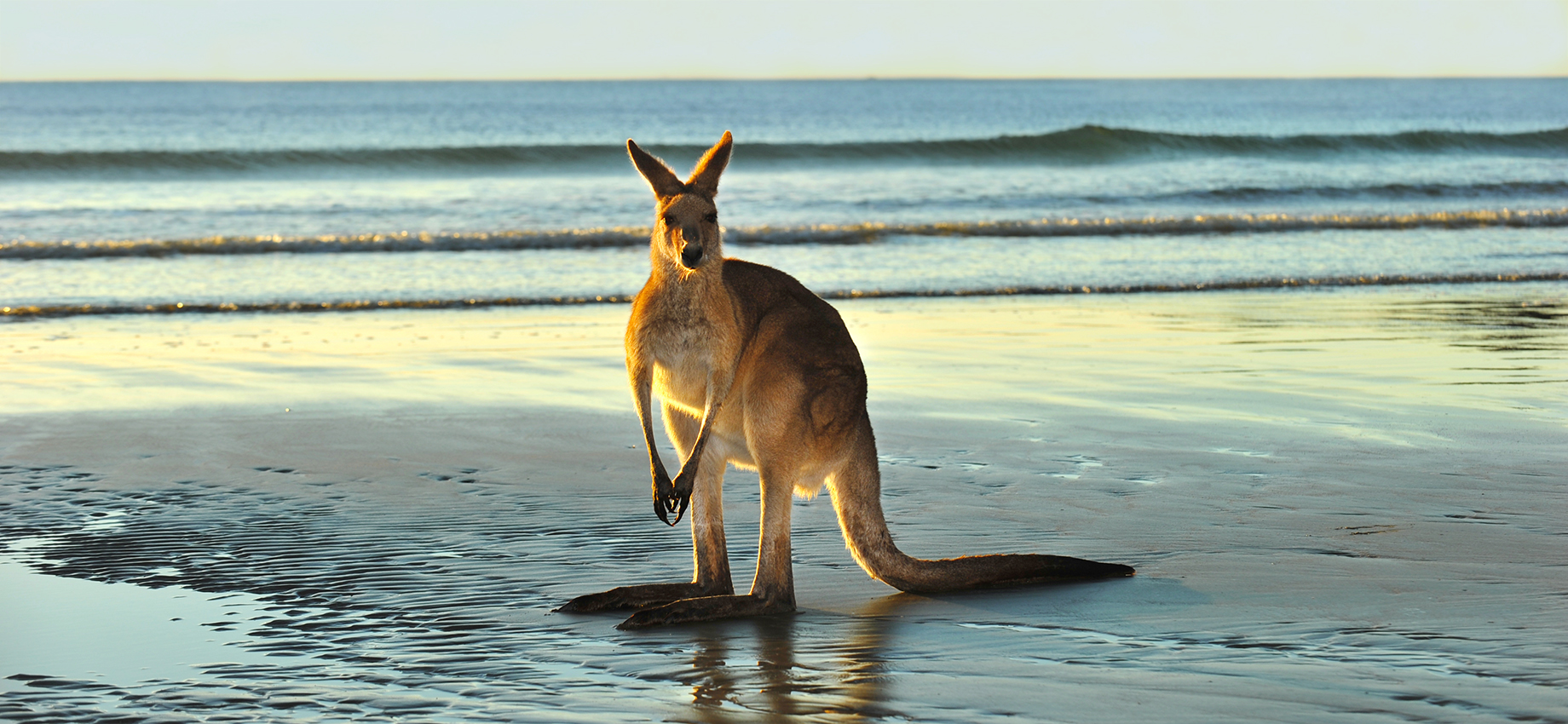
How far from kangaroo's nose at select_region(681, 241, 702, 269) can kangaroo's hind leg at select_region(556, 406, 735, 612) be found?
524mm

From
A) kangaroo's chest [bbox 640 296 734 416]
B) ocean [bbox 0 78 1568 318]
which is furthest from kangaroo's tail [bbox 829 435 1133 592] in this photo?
ocean [bbox 0 78 1568 318]

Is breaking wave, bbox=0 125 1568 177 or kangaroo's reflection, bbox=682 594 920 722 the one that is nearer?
kangaroo's reflection, bbox=682 594 920 722

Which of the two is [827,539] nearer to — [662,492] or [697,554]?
[697,554]

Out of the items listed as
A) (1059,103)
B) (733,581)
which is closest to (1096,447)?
(733,581)

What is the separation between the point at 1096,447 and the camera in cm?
602

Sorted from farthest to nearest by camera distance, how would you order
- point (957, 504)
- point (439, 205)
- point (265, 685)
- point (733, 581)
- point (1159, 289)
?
point (439, 205), point (1159, 289), point (957, 504), point (733, 581), point (265, 685)

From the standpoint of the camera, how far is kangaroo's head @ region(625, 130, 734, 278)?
11.6 feet

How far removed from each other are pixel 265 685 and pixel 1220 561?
2.53m

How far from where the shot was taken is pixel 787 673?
3.31m

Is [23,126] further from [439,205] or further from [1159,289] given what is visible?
[1159,289]

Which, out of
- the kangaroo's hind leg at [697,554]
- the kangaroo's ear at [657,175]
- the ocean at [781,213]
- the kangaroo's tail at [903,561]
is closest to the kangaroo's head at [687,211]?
the kangaroo's ear at [657,175]

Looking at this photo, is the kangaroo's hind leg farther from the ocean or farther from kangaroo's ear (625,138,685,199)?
the ocean

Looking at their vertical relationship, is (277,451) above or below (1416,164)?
below

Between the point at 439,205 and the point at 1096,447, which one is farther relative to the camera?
the point at 439,205
